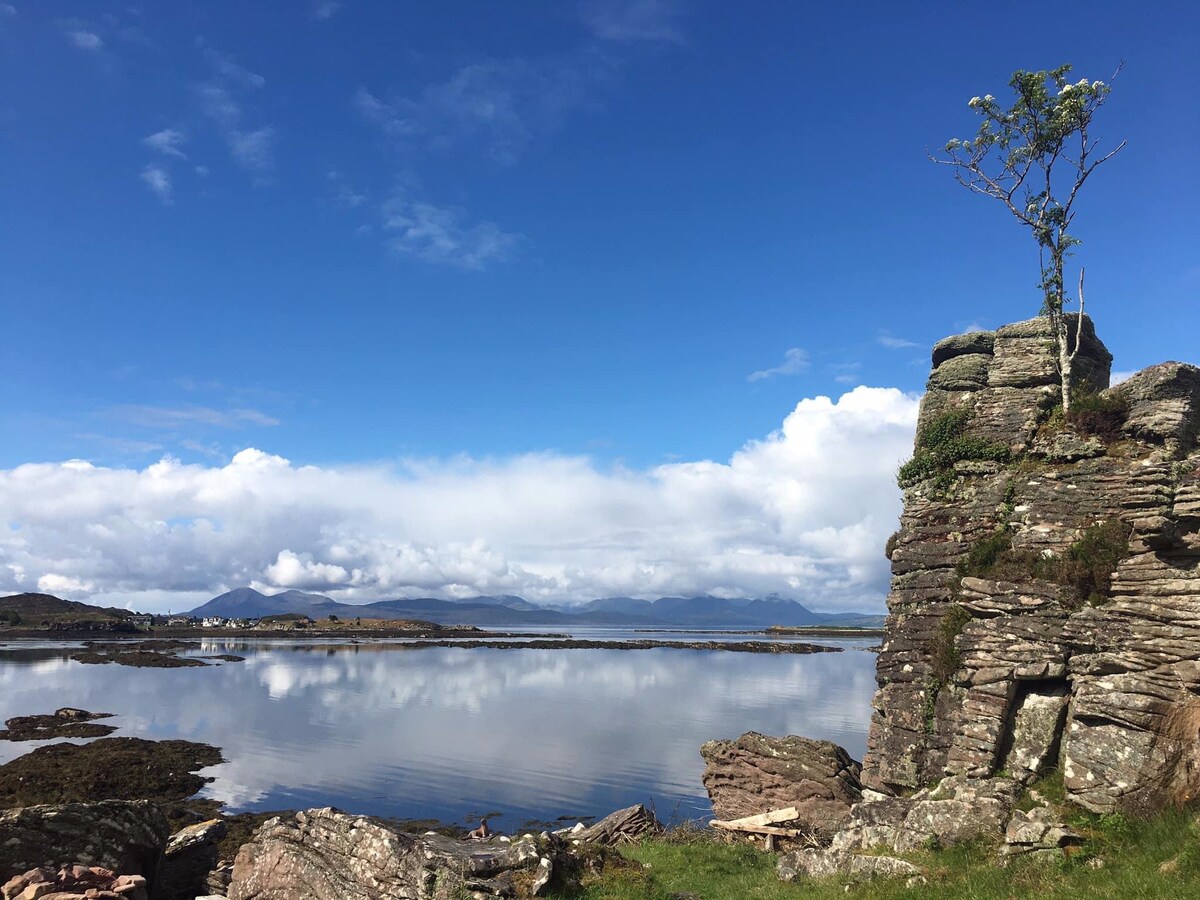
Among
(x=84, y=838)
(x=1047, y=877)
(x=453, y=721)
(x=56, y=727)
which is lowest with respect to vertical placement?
(x=453, y=721)

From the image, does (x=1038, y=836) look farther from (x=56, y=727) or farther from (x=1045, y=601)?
(x=56, y=727)

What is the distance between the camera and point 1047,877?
37.9 ft

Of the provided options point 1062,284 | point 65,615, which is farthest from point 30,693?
→ point 65,615

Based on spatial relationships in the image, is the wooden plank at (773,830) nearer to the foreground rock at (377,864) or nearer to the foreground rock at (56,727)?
the foreground rock at (377,864)

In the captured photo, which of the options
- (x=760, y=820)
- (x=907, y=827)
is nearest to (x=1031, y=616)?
(x=907, y=827)

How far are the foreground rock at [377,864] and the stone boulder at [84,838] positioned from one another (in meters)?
1.91

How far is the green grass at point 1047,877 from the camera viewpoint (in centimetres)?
1059

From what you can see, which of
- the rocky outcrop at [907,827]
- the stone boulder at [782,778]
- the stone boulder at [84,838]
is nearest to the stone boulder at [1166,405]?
the rocky outcrop at [907,827]

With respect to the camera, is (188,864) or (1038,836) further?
(188,864)

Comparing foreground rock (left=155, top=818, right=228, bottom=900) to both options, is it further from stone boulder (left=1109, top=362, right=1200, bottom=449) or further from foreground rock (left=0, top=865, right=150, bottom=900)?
stone boulder (left=1109, top=362, right=1200, bottom=449)

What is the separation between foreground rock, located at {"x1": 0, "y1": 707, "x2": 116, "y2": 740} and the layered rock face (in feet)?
182

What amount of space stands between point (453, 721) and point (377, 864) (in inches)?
2035

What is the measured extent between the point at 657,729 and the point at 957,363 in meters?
40.3

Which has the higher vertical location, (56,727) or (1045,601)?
(1045,601)
